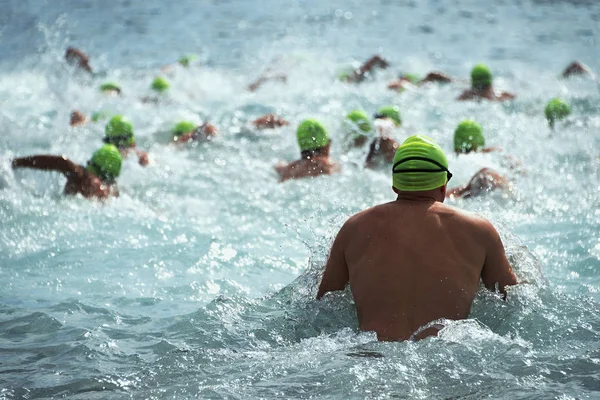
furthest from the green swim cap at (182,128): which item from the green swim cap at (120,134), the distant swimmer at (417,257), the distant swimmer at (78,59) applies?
the distant swimmer at (417,257)

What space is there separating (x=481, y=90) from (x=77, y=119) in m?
7.08

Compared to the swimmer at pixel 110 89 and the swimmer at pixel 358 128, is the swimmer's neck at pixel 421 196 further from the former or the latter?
the swimmer at pixel 110 89

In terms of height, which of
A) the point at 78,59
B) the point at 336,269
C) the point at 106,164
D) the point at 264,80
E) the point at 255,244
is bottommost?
the point at 255,244

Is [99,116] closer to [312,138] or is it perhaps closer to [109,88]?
[109,88]

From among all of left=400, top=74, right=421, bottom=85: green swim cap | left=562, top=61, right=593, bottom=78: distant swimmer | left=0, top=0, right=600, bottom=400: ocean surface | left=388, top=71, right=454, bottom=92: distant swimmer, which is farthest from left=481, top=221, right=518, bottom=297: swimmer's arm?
left=562, top=61, right=593, bottom=78: distant swimmer

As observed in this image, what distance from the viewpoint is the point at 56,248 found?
7738 millimetres

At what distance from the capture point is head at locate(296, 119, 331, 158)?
32.4 feet

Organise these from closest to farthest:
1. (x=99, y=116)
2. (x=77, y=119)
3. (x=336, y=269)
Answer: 1. (x=336, y=269)
2. (x=77, y=119)
3. (x=99, y=116)

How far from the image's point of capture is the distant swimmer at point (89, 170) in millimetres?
8477

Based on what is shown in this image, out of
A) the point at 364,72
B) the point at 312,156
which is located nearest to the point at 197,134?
the point at 312,156

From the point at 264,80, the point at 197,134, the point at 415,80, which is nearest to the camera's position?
the point at 197,134

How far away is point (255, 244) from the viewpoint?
799cm

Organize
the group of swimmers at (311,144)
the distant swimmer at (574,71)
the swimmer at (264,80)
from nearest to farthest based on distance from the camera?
the group of swimmers at (311,144), the distant swimmer at (574,71), the swimmer at (264,80)

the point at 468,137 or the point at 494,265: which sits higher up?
the point at 468,137
